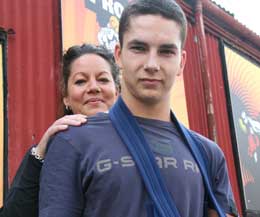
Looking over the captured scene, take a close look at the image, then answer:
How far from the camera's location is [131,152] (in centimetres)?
132

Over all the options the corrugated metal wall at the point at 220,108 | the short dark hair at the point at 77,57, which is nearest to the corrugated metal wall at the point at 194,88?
the corrugated metal wall at the point at 220,108

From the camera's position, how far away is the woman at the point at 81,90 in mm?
1730

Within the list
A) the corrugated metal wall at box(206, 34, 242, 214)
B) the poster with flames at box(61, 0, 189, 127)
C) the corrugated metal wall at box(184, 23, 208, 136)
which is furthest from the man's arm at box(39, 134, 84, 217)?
the corrugated metal wall at box(206, 34, 242, 214)

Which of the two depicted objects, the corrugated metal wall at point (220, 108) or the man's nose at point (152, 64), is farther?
the corrugated metal wall at point (220, 108)

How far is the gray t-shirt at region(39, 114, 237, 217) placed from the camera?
1271 mm

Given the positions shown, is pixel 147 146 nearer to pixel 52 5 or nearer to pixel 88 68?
pixel 88 68

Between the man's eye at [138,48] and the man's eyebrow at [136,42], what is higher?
the man's eyebrow at [136,42]

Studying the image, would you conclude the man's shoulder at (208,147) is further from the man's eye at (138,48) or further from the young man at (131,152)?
the man's eye at (138,48)

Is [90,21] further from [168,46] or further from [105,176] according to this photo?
[105,176]

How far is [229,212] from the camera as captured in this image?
4.88 ft

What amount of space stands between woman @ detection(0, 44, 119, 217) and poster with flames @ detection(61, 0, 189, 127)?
5.93 feet

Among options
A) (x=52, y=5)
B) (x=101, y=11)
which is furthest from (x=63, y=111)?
(x=101, y=11)

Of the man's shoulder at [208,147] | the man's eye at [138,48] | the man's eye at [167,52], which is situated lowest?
the man's shoulder at [208,147]

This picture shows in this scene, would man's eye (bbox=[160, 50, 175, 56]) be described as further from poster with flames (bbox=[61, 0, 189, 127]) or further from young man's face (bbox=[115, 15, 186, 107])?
poster with flames (bbox=[61, 0, 189, 127])
